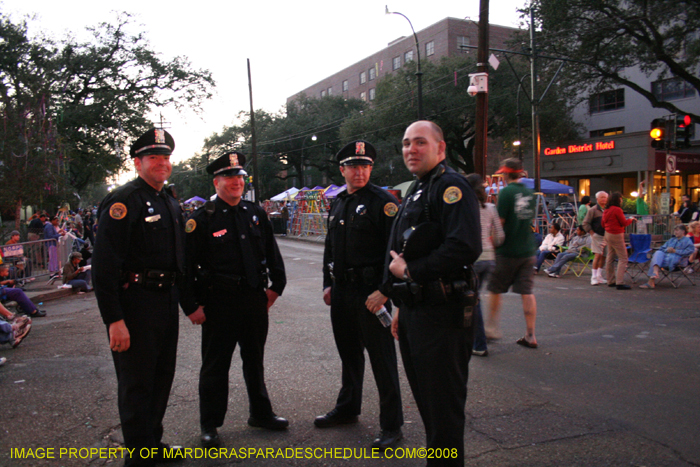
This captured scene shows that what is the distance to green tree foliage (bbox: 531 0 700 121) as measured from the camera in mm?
19844

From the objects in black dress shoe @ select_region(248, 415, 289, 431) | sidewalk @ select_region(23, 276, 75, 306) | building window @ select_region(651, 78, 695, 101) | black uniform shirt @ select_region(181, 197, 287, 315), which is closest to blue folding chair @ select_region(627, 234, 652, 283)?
black dress shoe @ select_region(248, 415, 289, 431)

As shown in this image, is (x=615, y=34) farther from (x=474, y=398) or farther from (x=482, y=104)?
(x=474, y=398)

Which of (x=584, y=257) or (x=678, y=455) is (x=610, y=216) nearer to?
(x=584, y=257)

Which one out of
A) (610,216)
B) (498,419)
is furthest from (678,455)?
(610,216)

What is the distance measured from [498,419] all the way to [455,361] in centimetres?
162

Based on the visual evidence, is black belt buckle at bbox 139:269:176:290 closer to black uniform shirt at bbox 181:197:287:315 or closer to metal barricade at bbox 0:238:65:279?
black uniform shirt at bbox 181:197:287:315

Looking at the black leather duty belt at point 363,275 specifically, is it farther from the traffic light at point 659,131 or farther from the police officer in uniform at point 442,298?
the traffic light at point 659,131

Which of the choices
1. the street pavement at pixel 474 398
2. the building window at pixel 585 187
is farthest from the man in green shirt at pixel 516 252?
the building window at pixel 585 187

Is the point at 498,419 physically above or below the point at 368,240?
below

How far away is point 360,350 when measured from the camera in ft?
12.8

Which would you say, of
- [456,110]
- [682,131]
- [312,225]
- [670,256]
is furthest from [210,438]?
[456,110]

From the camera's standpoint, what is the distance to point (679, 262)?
10.1 meters

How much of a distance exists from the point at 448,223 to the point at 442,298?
37 centimetres

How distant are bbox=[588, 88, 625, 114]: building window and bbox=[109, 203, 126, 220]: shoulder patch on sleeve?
1514 inches
